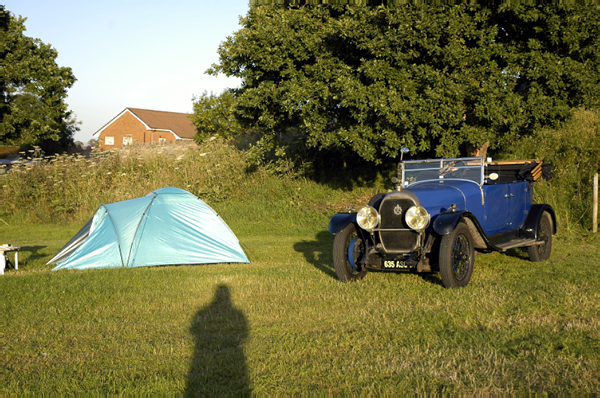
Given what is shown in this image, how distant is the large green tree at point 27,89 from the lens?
109 ft

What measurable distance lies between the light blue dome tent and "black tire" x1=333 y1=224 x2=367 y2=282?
317cm

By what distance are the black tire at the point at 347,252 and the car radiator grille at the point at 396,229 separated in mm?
534

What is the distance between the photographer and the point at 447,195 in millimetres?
8461

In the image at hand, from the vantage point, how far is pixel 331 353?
5.02 metres

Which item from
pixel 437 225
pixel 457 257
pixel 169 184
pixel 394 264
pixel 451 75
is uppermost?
pixel 451 75

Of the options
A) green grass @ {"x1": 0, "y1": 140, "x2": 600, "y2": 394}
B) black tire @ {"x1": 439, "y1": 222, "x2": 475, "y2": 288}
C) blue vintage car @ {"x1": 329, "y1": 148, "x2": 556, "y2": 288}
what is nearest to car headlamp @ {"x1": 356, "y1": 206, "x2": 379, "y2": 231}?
blue vintage car @ {"x1": 329, "y1": 148, "x2": 556, "y2": 288}

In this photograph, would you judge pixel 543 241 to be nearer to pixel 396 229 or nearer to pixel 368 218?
pixel 396 229

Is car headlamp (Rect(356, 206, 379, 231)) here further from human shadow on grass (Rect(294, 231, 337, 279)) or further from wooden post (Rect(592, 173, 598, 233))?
wooden post (Rect(592, 173, 598, 233))

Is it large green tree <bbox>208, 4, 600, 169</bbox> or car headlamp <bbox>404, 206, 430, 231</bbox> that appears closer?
car headlamp <bbox>404, 206, 430, 231</bbox>

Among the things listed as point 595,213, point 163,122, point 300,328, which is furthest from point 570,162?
point 163,122

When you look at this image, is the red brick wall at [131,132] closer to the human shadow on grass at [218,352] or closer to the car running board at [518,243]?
the car running board at [518,243]

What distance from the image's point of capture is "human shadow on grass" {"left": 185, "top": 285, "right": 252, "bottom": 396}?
4.34 m

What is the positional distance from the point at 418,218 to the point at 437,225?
330mm

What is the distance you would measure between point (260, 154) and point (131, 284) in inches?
399
